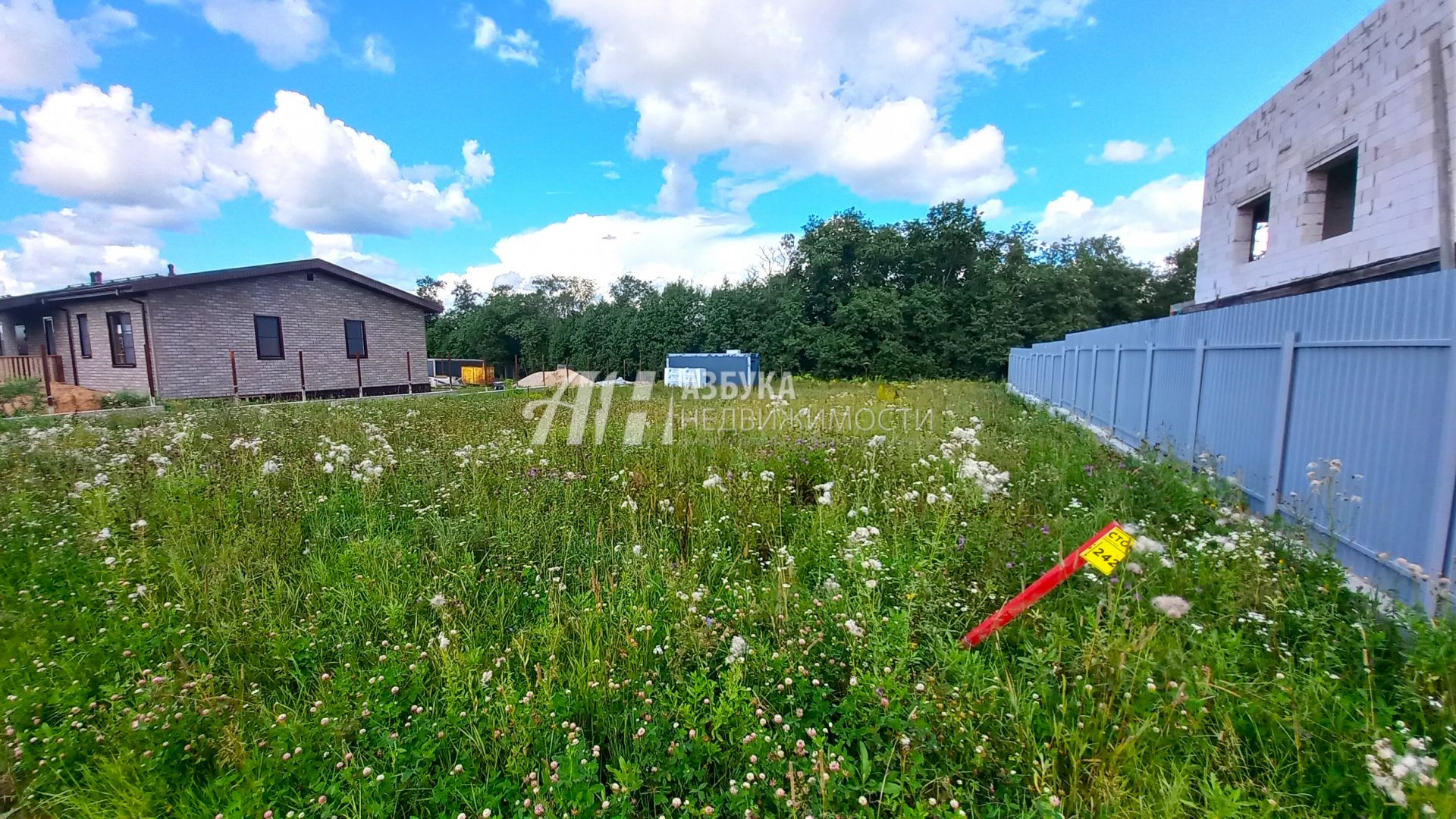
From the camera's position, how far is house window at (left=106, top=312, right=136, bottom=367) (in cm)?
1418

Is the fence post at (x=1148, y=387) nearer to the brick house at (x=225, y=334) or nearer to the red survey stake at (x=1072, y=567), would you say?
the red survey stake at (x=1072, y=567)

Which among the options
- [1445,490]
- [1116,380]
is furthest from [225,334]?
[1445,490]

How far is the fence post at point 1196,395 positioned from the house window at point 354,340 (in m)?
19.9

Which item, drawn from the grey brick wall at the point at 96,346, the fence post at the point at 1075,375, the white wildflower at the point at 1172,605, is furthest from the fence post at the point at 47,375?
the fence post at the point at 1075,375

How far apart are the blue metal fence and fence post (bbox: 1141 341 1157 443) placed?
92 centimetres

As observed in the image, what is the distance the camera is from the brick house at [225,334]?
1345cm

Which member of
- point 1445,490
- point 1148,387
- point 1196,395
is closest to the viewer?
point 1445,490

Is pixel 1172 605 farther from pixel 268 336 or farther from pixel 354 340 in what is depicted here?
pixel 354 340

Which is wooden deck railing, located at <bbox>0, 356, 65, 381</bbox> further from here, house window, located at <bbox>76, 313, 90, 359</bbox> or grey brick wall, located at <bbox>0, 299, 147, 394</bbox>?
house window, located at <bbox>76, 313, 90, 359</bbox>

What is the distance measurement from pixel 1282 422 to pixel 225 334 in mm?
20197

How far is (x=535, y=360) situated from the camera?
110 feet

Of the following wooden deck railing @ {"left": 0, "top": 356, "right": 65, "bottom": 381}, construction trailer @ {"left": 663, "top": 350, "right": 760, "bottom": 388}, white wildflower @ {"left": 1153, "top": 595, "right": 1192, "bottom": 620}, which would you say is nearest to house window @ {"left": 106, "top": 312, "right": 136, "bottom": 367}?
wooden deck railing @ {"left": 0, "top": 356, "right": 65, "bottom": 381}

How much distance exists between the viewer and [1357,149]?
750cm

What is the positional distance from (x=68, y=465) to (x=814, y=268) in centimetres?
2437
